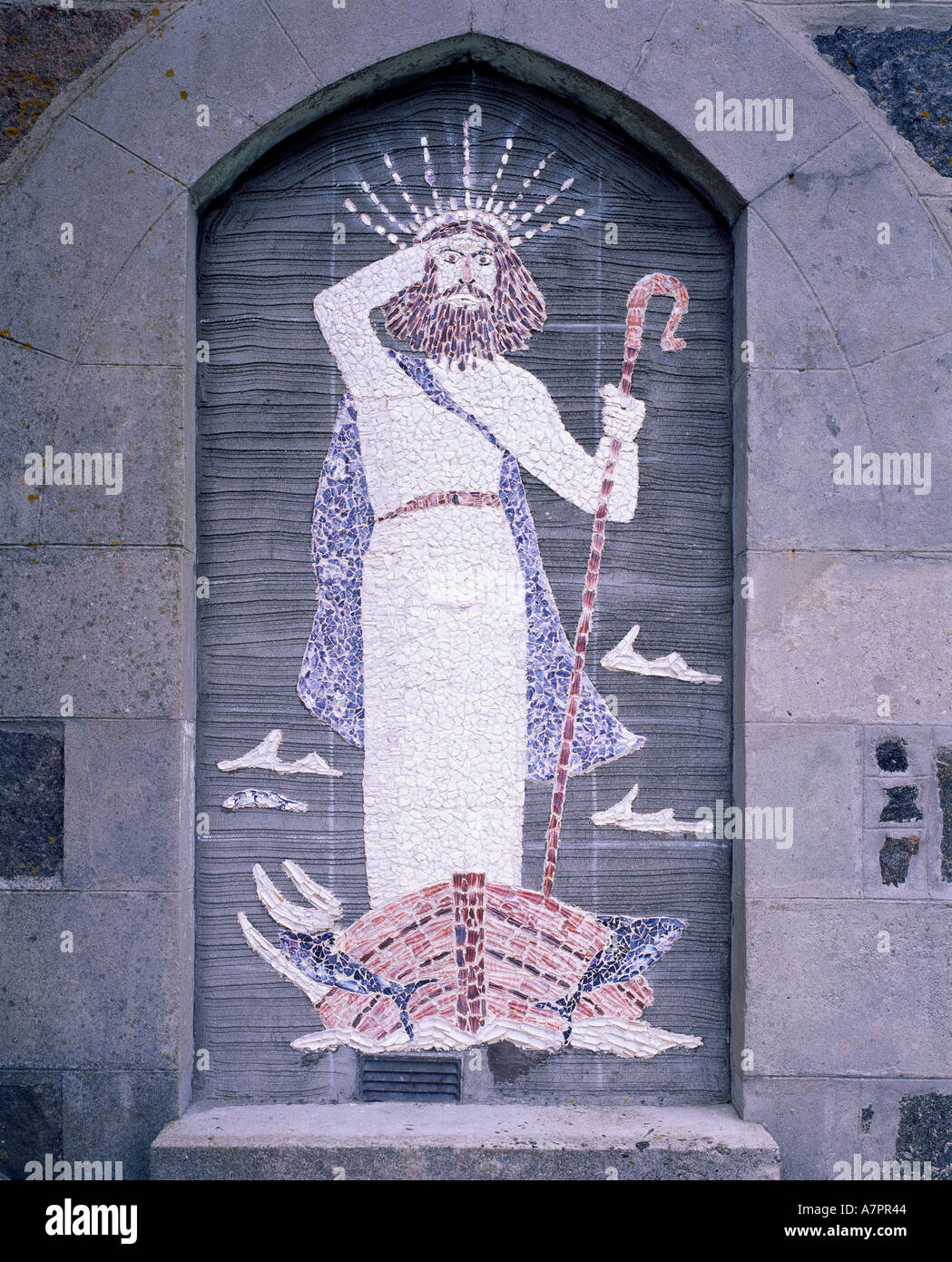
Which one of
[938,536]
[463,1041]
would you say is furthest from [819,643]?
[463,1041]

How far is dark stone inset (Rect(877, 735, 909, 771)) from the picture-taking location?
3.12m

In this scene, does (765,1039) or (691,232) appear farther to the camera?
(691,232)

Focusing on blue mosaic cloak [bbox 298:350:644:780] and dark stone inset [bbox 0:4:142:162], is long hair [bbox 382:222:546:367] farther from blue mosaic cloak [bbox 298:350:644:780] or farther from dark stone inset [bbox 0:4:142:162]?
dark stone inset [bbox 0:4:142:162]

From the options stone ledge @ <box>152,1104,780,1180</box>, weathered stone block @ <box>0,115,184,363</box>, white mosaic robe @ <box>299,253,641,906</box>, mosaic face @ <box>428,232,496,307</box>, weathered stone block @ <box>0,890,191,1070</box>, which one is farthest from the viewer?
mosaic face @ <box>428,232,496,307</box>

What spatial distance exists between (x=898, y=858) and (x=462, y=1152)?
5.73 ft

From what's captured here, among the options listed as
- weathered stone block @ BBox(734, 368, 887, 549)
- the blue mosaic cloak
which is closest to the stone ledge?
the blue mosaic cloak

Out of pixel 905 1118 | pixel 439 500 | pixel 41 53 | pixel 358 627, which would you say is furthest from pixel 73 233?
pixel 905 1118

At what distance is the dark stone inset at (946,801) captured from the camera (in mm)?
3125

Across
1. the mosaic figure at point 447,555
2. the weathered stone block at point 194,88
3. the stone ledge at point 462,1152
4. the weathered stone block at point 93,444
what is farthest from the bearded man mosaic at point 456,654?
the weathered stone block at point 93,444

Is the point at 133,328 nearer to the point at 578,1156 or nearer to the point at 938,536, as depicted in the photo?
the point at 938,536

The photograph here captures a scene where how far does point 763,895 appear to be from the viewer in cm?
310

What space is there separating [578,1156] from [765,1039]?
28.7 inches

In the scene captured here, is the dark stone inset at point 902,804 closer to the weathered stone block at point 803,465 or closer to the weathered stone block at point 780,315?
the weathered stone block at point 803,465

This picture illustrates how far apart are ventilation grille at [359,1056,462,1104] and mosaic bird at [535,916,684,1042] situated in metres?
0.41
